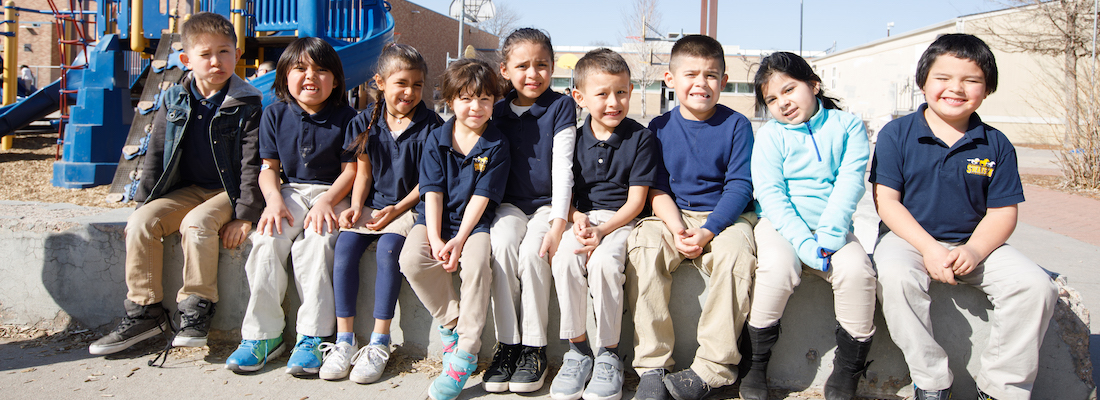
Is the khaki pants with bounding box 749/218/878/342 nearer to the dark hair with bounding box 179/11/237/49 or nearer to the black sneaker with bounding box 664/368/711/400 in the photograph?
the black sneaker with bounding box 664/368/711/400

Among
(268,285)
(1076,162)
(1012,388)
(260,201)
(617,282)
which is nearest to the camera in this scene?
(1012,388)

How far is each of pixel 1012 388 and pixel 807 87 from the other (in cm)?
133

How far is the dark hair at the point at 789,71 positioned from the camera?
2.74 metres

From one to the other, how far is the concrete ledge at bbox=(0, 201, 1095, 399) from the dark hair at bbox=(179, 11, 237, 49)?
93 centimetres

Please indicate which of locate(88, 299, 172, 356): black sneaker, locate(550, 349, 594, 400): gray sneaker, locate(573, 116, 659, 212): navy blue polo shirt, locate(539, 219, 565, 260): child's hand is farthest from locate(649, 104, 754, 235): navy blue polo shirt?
locate(88, 299, 172, 356): black sneaker

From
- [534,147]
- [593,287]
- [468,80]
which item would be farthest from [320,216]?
[593,287]

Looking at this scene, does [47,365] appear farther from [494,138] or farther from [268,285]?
[494,138]

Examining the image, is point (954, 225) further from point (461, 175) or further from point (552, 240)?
point (461, 175)

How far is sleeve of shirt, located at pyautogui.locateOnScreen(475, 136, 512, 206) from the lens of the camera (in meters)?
2.72

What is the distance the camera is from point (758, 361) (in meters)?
2.43

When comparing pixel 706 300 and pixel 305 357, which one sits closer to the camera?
pixel 706 300

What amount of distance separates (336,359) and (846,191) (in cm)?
215

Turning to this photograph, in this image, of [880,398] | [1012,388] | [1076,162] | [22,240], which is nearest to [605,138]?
[880,398]

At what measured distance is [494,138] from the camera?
283 cm
